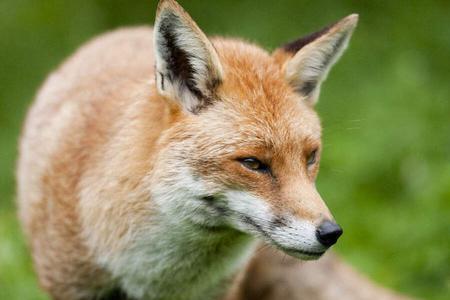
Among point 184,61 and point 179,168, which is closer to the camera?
point 179,168

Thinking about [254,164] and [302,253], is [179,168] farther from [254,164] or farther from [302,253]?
[302,253]

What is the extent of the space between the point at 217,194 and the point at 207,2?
7.88 meters

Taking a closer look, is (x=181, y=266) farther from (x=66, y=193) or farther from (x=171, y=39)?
(x=171, y=39)

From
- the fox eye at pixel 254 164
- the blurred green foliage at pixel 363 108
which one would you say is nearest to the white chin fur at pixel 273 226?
the fox eye at pixel 254 164

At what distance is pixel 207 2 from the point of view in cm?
1264

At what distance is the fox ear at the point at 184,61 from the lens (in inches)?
205

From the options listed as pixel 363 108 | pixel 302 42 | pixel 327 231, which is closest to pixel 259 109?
pixel 302 42

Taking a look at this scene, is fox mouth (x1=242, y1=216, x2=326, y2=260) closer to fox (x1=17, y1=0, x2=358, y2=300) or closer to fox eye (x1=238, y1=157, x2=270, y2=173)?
fox (x1=17, y1=0, x2=358, y2=300)

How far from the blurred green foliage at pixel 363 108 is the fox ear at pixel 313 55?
8.17ft

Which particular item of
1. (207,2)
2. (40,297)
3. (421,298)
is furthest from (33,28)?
(421,298)

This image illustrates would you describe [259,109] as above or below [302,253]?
above

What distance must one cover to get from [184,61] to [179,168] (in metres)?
0.70

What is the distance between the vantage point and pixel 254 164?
514 centimetres

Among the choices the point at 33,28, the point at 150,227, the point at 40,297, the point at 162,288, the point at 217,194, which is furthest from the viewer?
the point at 33,28
